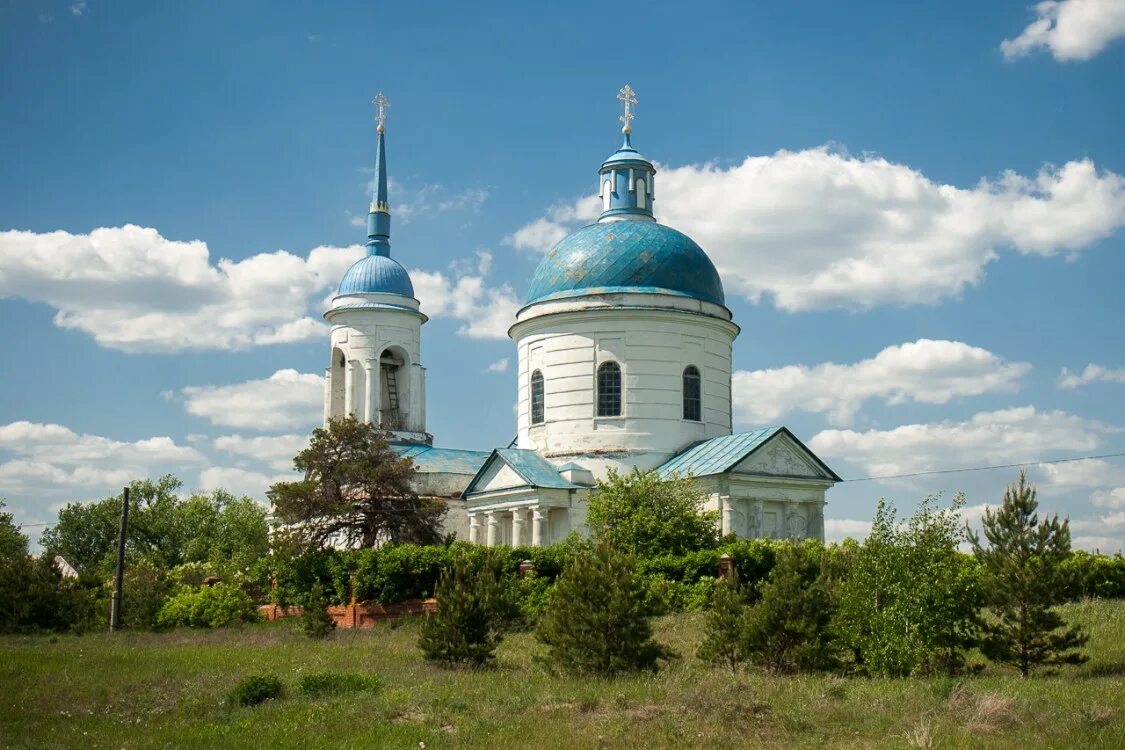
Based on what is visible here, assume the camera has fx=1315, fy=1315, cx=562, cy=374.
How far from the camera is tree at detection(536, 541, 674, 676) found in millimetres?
20875

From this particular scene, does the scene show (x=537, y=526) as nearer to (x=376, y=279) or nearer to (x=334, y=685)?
(x=376, y=279)

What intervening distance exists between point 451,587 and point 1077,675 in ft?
34.0

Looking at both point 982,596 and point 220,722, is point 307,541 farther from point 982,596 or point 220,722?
point 982,596

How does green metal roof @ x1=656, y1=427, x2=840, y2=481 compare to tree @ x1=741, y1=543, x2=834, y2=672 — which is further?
green metal roof @ x1=656, y1=427, x2=840, y2=481

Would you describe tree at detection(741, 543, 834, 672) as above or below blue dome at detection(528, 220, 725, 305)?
below

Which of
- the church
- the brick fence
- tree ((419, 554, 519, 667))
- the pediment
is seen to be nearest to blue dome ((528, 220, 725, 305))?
the church

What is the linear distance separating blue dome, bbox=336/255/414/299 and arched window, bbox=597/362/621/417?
42.4ft

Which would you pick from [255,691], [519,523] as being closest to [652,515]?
[519,523]

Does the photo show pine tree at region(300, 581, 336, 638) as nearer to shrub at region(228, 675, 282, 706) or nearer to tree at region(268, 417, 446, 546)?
tree at region(268, 417, 446, 546)

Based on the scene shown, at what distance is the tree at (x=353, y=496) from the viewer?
36.1 meters

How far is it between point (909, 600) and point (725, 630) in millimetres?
3077

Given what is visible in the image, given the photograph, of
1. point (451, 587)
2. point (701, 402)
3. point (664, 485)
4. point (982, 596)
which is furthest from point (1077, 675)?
point (701, 402)

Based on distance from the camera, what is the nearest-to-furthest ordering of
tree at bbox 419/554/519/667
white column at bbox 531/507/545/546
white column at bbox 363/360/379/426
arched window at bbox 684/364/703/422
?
tree at bbox 419/554/519/667 < white column at bbox 531/507/545/546 < arched window at bbox 684/364/703/422 < white column at bbox 363/360/379/426

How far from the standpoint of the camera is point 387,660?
938 inches
